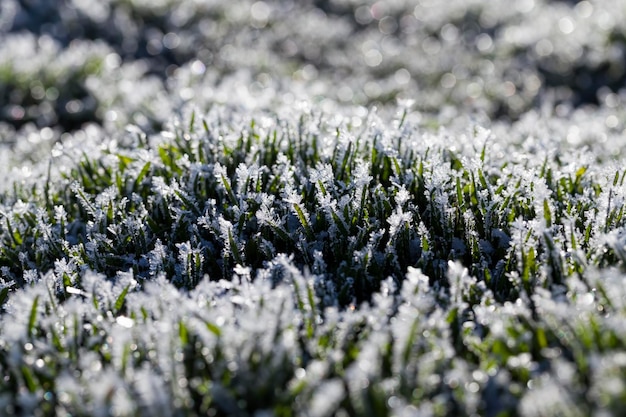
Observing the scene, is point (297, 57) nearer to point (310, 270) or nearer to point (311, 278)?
point (310, 270)

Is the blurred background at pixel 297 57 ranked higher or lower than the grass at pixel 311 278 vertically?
higher

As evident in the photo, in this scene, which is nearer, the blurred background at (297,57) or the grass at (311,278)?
the grass at (311,278)

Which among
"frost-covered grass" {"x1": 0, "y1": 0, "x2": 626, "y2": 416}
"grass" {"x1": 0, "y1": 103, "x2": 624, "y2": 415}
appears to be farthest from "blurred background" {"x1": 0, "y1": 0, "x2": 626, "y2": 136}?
"grass" {"x1": 0, "y1": 103, "x2": 624, "y2": 415}

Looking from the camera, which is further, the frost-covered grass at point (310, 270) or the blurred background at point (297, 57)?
the blurred background at point (297, 57)

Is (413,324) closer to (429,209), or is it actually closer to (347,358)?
(347,358)

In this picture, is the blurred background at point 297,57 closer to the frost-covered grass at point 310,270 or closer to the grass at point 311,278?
the frost-covered grass at point 310,270

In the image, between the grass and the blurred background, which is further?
the blurred background

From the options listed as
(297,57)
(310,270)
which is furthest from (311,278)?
(297,57)

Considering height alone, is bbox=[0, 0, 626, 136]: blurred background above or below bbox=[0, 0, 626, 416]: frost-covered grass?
above

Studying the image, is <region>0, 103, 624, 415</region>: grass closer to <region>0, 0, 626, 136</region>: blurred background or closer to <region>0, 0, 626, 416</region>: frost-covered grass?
<region>0, 0, 626, 416</region>: frost-covered grass

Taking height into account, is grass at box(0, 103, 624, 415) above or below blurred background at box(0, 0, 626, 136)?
below

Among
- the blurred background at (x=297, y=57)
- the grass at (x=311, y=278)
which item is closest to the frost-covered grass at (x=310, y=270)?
the grass at (x=311, y=278)

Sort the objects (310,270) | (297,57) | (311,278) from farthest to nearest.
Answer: (297,57) < (310,270) < (311,278)

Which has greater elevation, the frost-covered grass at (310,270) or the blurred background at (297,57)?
the blurred background at (297,57)
